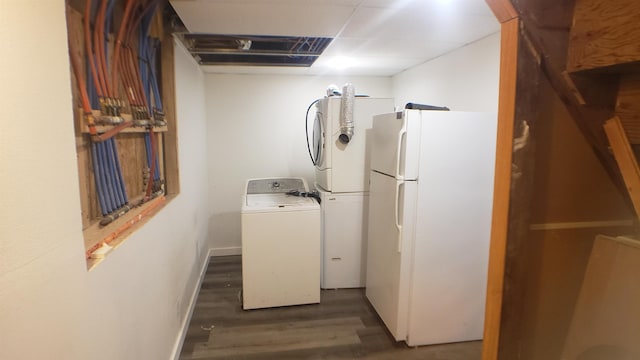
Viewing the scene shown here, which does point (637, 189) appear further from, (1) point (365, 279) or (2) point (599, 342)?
(1) point (365, 279)

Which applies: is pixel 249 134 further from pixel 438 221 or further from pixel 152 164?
pixel 438 221

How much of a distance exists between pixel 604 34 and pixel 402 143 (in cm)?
146

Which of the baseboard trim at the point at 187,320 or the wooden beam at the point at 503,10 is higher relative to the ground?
the wooden beam at the point at 503,10

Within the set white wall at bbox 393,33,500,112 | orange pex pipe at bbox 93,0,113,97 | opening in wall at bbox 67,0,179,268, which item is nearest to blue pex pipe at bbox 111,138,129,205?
opening in wall at bbox 67,0,179,268

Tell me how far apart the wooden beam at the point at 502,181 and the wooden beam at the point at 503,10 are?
1 centimetres

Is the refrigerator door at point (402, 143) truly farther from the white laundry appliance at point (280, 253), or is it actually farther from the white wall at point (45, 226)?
the white wall at point (45, 226)

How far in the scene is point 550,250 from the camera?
1.12 metres

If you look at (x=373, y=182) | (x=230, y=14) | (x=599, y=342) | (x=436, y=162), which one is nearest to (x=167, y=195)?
(x=230, y=14)

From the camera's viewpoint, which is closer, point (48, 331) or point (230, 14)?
point (48, 331)

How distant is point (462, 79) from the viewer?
297 centimetres

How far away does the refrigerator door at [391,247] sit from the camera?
2432 millimetres

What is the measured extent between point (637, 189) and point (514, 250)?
0.38m

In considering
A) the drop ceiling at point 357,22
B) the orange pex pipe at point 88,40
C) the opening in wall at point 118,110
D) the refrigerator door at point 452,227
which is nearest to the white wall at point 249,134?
the drop ceiling at point 357,22

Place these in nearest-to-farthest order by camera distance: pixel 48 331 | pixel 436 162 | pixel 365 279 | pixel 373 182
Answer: pixel 48 331 < pixel 436 162 < pixel 373 182 < pixel 365 279
